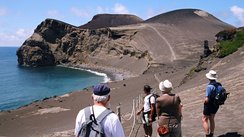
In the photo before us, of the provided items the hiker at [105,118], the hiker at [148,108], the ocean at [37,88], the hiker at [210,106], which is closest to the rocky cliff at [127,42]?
the ocean at [37,88]

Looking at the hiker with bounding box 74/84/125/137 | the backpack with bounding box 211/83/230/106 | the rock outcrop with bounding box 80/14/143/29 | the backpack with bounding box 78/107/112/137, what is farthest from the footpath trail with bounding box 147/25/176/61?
the backpack with bounding box 78/107/112/137

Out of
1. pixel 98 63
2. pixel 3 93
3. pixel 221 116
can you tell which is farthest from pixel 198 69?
pixel 98 63

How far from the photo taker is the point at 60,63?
4306 inches

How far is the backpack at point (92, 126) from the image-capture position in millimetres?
4520

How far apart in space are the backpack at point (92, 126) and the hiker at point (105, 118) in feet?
0.10

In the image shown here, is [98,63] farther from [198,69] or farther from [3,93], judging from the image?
[198,69]

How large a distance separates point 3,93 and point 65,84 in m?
11.8

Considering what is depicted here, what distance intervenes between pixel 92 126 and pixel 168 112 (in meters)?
3.43

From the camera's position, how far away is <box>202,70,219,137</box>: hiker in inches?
355

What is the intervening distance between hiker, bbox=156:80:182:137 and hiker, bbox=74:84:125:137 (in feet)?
10.3

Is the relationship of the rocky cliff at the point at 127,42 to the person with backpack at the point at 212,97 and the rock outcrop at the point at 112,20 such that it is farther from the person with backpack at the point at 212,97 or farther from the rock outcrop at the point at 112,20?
the person with backpack at the point at 212,97

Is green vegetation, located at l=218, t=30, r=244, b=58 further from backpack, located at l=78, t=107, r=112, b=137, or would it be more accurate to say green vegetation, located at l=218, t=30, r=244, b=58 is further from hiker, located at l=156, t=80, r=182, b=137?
backpack, located at l=78, t=107, r=112, b=137

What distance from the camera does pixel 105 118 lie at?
4.53 metres

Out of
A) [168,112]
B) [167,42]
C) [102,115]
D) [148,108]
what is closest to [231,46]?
[148,108]
